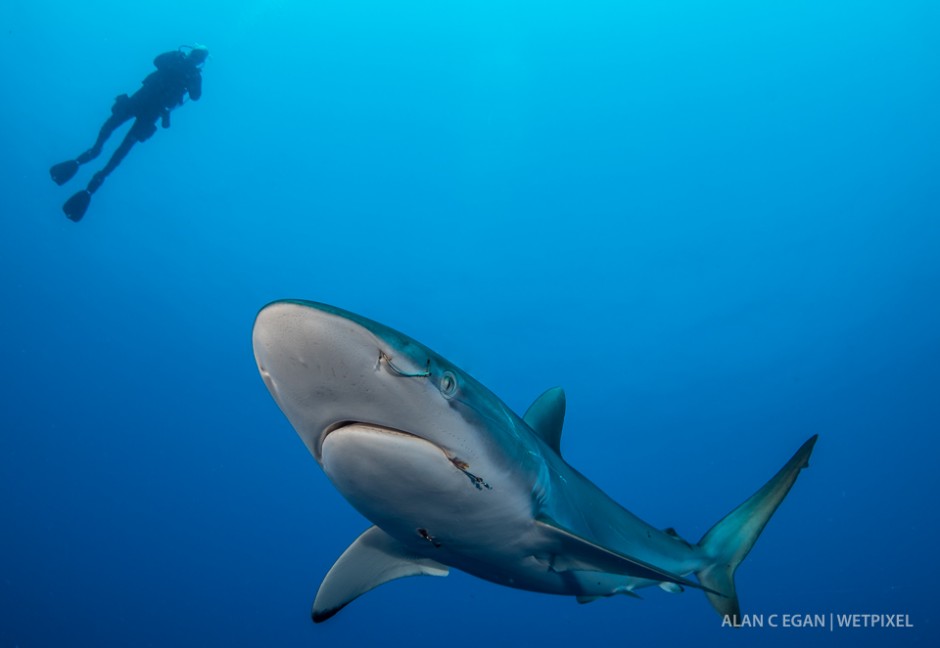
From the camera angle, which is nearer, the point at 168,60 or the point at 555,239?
the point at 168,60

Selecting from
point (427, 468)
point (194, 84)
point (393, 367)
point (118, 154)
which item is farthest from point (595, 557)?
point (118, 154)

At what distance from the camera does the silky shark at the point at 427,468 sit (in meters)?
1.73

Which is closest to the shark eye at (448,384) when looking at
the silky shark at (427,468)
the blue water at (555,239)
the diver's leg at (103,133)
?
the silky shark at (427,468)

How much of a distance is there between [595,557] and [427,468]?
1182 millimetres

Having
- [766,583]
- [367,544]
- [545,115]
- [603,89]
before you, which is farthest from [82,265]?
[766,583]

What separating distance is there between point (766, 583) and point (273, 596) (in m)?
35.1

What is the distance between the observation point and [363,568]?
3693 millimetres

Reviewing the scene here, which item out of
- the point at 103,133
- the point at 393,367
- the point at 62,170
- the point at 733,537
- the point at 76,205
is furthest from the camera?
the point at 103,133

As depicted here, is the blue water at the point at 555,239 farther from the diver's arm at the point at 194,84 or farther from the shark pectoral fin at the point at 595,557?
the shark pectoral fin at the point at 595,557

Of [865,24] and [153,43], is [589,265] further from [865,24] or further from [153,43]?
[153,43]

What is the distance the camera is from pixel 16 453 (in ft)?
113

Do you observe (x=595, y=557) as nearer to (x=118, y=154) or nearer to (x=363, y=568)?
(x=363, y=568)

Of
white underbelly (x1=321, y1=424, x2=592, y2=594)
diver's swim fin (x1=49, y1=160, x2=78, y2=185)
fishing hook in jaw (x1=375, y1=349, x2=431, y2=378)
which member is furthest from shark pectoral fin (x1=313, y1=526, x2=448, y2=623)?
diver's swim fin (x1=49, y1=160, x2=78, y2=185)

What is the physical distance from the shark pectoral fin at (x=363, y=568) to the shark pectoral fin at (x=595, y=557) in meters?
1.24
